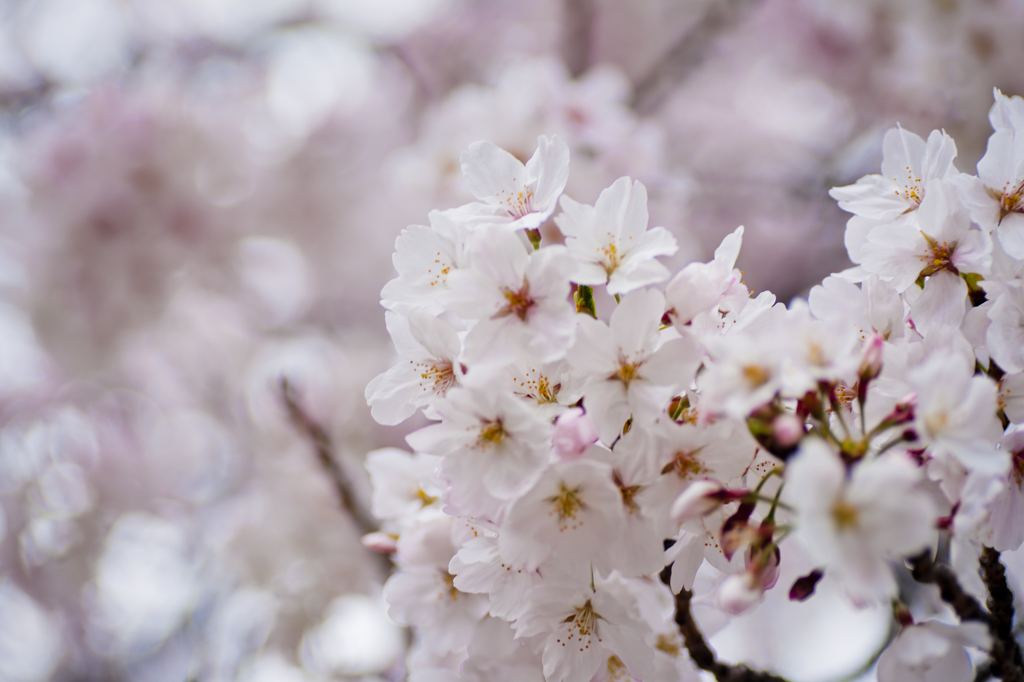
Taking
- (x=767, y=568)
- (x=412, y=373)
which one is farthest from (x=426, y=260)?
(x=767, y=568)

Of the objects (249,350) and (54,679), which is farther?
(249,350)

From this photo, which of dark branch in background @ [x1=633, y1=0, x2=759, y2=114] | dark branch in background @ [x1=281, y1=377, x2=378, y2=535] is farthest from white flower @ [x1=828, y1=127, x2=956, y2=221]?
dark branch in background @ [x1=633, y1=0, x2=759, y2=114]

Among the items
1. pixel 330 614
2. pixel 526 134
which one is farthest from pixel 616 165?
pixel 330 614

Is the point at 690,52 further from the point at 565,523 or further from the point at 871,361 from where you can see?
the point at 565,523

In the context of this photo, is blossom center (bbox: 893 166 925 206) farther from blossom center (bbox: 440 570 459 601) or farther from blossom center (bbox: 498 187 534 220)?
blossom center (bbox: 440 570 459 601)

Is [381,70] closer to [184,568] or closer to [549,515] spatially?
[184,568]
